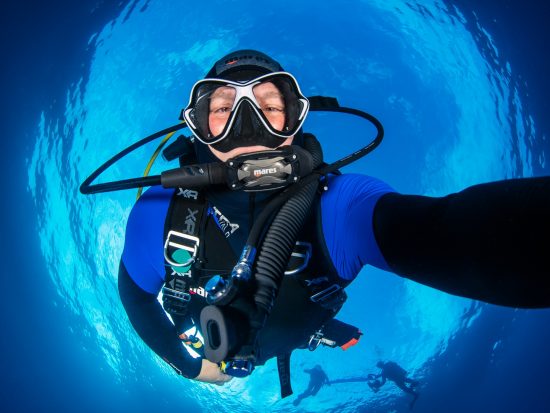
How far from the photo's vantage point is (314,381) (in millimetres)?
23578

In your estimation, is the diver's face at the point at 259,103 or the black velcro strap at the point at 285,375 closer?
the diver's face at the point at 259,103

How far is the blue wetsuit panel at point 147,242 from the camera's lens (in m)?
3.04

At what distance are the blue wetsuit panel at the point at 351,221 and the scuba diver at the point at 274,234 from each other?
0.01 meters

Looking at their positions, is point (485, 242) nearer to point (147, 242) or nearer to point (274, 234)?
point (274, 234)

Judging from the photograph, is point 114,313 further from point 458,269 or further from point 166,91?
point 458,269

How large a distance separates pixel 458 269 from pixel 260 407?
93.1 ft

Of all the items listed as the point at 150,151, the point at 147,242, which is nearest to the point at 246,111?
the point at 147,242

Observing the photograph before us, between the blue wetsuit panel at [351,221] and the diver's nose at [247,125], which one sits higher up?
the diver's nose at [247,125]

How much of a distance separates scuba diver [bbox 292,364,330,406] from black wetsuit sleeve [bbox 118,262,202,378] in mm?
22909

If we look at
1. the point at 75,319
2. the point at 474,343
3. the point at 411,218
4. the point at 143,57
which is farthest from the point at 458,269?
the point at 474,343

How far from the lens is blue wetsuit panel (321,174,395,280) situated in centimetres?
201

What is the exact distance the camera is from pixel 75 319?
21828 millimetres

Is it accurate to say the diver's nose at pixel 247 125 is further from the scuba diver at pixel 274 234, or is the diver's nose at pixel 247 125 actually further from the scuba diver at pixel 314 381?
the scuba diver at pixel 314 381

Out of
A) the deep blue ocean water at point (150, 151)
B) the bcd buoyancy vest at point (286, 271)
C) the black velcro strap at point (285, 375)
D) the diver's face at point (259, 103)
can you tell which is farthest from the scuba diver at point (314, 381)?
the diver's face at point (259, 103)
